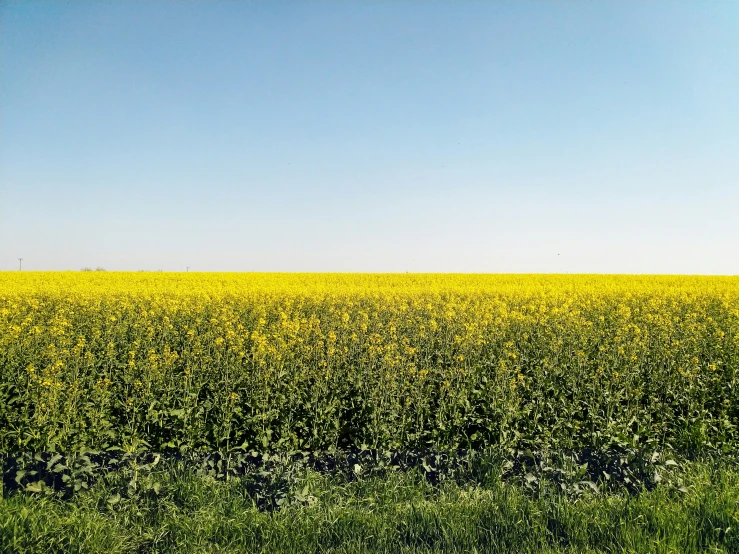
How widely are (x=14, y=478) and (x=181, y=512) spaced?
1.68 m

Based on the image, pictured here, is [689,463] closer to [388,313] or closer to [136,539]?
[136,539]

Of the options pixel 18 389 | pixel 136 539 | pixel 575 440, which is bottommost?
pixel 136 539

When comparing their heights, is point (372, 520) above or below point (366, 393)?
below

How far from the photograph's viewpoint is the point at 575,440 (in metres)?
5.89

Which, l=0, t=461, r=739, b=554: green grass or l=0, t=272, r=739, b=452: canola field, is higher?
l=0, t=272, r=739, b=452: canola field

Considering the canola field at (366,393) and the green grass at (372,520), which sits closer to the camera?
the green grass at (372,520)

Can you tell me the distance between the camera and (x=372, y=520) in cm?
439

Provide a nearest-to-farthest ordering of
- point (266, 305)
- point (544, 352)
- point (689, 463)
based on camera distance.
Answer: point (689, 463), point (544, 352), point (266, 305)

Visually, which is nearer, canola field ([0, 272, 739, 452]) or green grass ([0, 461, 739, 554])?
green grass ([0, 461, 739, 554])

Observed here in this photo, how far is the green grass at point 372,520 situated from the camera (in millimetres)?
4129

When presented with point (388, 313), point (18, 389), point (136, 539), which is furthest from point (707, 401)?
point (18, 389)

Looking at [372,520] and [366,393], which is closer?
[372,520]

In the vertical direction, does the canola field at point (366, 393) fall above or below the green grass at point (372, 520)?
above

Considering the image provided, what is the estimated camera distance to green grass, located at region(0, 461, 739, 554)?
4129 millimetres
